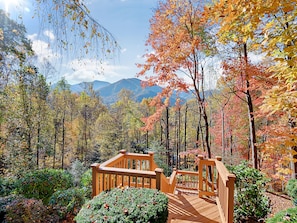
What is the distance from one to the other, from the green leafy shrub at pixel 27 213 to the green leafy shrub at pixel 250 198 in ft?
11.0

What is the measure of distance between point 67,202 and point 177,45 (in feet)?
17.7

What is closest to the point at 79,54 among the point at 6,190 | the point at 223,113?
the point at 6,190

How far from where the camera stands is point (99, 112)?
70.4 ft

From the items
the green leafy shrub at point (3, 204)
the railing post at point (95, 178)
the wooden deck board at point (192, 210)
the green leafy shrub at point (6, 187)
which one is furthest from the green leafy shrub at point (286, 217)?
the green leafy shrub at point (6, 187)

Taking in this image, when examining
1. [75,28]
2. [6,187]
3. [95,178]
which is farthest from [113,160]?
[6,187]

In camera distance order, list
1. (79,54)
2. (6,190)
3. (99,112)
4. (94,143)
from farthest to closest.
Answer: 1. (99,112)
2. (94,143)
3. (6,190)
4. (79,54)

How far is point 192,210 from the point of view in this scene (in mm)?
3373

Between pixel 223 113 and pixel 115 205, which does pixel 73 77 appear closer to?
pixel 115 205

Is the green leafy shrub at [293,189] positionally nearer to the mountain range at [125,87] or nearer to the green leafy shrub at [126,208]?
the green leafy shrub at [126,208]

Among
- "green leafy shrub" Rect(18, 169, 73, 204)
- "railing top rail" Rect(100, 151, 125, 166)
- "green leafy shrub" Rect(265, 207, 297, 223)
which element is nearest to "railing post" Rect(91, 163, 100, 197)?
"railing top rail" Rect(100, 151, 125, 166)

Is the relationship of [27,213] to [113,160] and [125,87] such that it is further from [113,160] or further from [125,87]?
[125,87]

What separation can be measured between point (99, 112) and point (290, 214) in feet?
67.7

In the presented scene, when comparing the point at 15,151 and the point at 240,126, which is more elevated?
the point at 240,126

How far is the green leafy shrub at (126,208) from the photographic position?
197cm
